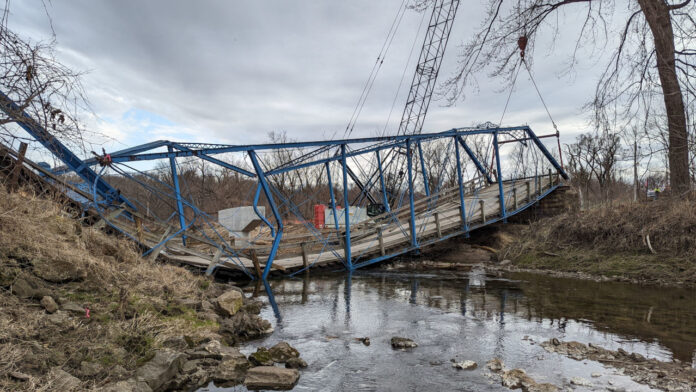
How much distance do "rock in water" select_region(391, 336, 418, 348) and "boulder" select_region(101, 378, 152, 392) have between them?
374 centimetres

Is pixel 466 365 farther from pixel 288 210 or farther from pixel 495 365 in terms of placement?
pixel 288 210

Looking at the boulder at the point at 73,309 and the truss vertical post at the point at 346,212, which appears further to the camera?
the truss vertical post at the point at 346,212

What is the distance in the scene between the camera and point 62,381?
13.3 ft

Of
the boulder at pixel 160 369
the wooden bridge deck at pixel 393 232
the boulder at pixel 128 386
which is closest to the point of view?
the boulder at pixel 128 386

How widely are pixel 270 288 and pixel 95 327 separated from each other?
776 cm

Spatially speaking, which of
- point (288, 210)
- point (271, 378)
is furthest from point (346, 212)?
point (271, 378)

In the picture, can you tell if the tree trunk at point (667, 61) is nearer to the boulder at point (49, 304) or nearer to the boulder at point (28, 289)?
the boulder at point (49, 304)

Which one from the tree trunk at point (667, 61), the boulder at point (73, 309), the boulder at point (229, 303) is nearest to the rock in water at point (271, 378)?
the boulder at point (73, 309)

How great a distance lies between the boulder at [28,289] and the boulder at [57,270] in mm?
510

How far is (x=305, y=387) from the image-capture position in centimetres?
538

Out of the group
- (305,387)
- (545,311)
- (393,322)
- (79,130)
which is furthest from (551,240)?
(79,130)

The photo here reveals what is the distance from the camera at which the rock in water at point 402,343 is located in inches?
275

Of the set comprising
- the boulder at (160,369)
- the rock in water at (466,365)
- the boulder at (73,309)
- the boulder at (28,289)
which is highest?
the boulder at (28,289)

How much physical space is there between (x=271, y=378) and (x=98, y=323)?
96.2 inches
